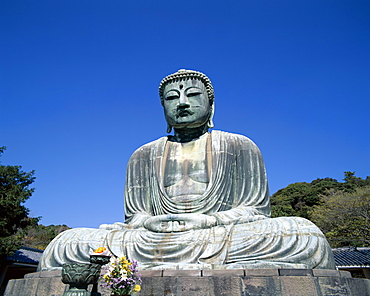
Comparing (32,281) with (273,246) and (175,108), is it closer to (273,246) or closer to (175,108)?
(273,246)

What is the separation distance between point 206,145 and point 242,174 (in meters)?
1.10

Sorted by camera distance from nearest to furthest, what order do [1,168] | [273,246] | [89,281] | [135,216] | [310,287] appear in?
1. [89,281]
2. [310,287]
3. [273,246]
4. [135,216]
5. [1,168]

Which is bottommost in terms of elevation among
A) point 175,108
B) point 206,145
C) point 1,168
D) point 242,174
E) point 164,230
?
point 164,230

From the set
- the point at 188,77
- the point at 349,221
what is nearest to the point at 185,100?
the point at 188,77

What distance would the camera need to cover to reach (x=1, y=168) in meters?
16.3

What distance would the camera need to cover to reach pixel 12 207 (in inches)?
621

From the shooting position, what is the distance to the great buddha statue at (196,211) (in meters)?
5.40

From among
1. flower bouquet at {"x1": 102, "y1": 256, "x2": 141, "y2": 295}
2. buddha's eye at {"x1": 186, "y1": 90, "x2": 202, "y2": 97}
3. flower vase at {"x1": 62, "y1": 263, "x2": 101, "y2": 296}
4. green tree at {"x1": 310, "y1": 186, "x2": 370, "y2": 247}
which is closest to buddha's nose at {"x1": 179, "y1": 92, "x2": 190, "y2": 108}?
buddha's eye at {"x1": 186, "y1": 90, "x2": 202, "y2": 97}

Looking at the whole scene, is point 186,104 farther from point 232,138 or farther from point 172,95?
point 232,138

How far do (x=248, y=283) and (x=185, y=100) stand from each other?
15.4 ft

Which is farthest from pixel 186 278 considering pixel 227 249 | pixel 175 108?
pixel 175 108

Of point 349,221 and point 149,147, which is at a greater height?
point 349,221

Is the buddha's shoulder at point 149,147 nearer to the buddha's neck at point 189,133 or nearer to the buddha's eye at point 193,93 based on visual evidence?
the buddha's neck at point 189,133

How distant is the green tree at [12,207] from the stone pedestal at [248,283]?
39.0ft
